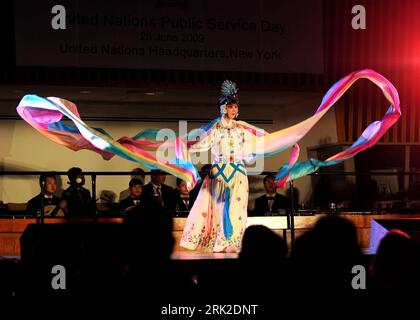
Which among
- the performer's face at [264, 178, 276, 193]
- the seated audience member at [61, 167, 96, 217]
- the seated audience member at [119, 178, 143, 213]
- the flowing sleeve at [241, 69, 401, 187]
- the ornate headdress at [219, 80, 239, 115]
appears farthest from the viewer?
the performer's face at [264, 178, 276, 193]

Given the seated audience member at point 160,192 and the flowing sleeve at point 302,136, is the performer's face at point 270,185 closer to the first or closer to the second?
the seated audience member at point 160,192

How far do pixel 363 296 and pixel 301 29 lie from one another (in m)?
5.13

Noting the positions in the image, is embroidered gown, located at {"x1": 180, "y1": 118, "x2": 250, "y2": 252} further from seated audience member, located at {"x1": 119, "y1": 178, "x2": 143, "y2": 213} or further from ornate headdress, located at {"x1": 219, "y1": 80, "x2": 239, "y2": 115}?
seated audience member, located at {"x1": 119, "y1": 178, "x2": 143, "y2": 213}

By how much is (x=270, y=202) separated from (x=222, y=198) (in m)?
1.33

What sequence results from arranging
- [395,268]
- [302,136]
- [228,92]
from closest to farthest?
[395,268] < [228,92] < [302,136]

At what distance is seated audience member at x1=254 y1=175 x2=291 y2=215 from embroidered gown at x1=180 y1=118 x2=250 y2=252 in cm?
109

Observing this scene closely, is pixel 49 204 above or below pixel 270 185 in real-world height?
below

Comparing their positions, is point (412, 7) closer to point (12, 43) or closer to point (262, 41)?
point (262, 41)

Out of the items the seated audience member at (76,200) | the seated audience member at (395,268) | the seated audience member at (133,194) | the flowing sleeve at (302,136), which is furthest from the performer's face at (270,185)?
the seated audience member at (395,268)

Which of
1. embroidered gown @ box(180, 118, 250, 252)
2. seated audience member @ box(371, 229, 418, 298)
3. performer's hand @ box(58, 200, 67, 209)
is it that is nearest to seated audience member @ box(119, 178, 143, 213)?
performer's hand @ box(58, 200, 67, 209)

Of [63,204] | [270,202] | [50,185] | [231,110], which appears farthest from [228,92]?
[50,185]

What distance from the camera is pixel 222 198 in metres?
6.43

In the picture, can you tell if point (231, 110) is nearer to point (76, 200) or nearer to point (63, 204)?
point (76, 200)

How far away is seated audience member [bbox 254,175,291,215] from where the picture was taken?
7.52m
